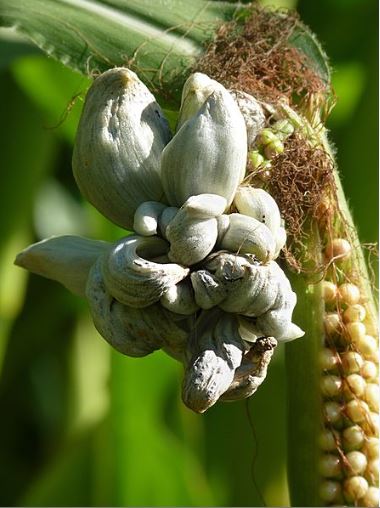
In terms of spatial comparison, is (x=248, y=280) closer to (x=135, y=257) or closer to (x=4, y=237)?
(x=135, y=257)

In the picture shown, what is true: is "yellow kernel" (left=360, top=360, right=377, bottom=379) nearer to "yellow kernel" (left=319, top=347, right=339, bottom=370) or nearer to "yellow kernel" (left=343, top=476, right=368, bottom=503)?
"yellow kernel" (left=319, top=347, right=339, bottom=370)

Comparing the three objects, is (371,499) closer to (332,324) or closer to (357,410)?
(357,410)

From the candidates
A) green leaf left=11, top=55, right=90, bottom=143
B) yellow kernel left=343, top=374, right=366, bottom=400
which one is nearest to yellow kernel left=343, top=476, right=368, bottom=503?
yellow kernel left=343, top=374, right=366, bottom=400

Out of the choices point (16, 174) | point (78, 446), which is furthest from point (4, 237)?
point (78, 446)

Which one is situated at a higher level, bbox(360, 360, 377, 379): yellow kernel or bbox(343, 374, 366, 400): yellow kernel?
bbox(360, 360, 377, 379): yellow kernel

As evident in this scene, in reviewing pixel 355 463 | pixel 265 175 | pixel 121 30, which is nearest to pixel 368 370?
pixel 355 463
